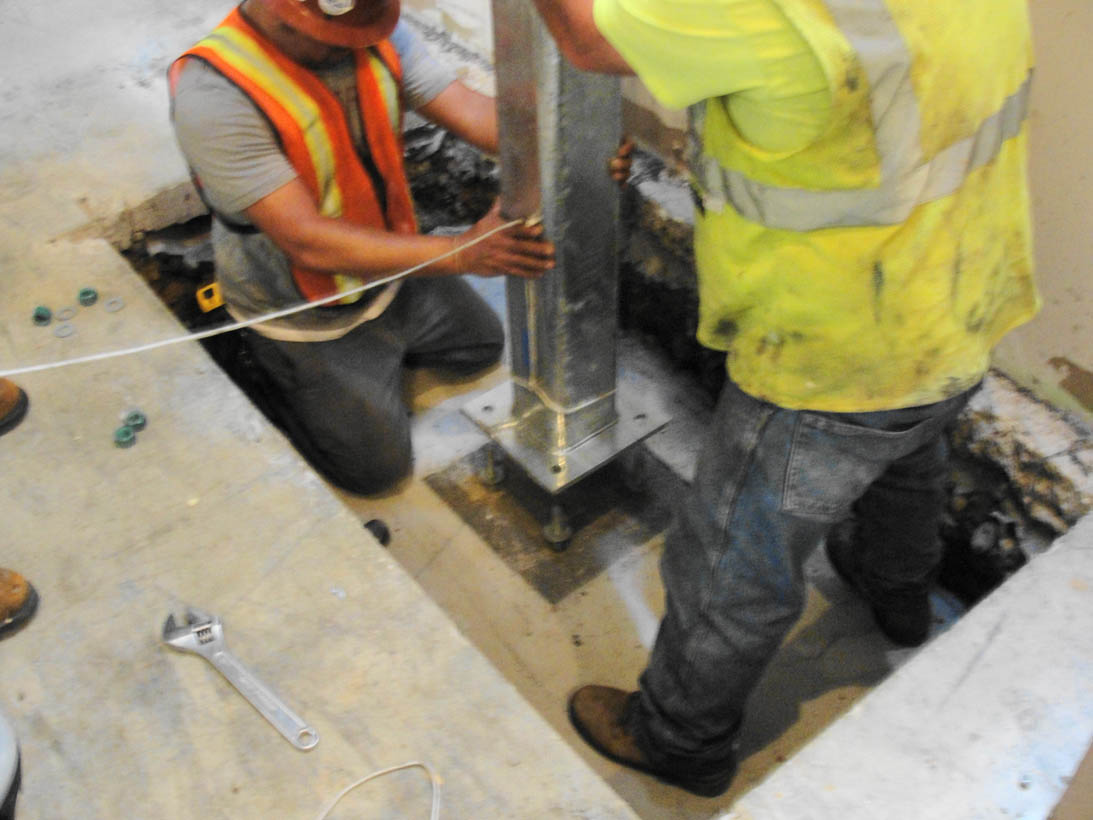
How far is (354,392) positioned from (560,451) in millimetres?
653

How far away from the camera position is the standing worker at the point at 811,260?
3.18 feet

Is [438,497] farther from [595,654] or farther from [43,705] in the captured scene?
[43,705]

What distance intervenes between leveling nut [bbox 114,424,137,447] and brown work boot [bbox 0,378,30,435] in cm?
20

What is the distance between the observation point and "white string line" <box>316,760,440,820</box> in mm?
1148

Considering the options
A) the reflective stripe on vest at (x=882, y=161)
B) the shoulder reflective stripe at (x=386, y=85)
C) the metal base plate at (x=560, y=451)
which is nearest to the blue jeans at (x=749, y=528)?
the reflective stripe on vest at (x=882, y=161)

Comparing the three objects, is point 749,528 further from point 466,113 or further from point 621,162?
point 466,113

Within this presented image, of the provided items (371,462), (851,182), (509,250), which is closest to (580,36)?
(851,182)

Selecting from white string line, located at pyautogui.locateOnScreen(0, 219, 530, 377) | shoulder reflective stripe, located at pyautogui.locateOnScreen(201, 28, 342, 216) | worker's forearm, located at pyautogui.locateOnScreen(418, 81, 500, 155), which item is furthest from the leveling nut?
worker's forearm, located at pyautogui.locateOnScreen(418, 81, 500, 155)

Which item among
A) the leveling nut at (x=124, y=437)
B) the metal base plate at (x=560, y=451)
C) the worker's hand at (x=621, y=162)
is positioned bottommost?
the metal base plate at (x=560, y=451)

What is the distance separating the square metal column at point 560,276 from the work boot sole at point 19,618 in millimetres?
940

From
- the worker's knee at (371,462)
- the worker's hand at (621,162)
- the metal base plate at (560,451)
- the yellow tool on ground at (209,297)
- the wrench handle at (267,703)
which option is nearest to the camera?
the wrench handle at (267,703)

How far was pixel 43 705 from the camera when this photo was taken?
1.27 m

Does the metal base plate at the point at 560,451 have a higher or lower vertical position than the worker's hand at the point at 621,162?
lower

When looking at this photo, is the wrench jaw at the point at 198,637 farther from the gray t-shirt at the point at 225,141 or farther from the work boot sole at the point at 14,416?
the gray t-shirt at the point at 225,141
